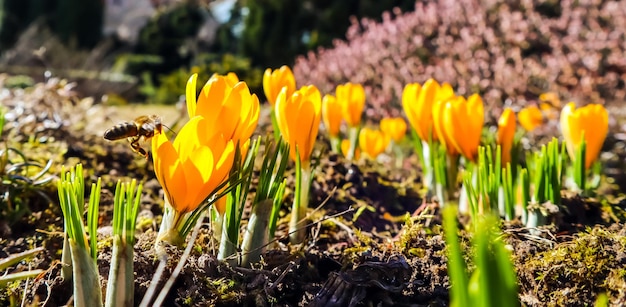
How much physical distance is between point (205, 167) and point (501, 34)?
534 cm

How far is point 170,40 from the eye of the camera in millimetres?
11625

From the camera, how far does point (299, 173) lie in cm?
127

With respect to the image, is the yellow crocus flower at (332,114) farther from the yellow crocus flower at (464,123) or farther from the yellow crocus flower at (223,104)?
the yellow crocus flower at (223,104)

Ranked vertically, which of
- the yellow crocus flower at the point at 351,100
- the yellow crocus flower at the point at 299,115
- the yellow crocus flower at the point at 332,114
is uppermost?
the yellow crocus flower at the point at 351,100

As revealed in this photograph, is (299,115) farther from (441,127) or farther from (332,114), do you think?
(332,114)

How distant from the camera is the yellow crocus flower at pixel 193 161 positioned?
3.12ft

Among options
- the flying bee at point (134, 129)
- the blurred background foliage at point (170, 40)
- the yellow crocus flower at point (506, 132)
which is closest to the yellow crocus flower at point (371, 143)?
the yellow crocus flower at point (506, 132)

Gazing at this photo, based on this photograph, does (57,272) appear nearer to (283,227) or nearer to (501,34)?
(283,227)

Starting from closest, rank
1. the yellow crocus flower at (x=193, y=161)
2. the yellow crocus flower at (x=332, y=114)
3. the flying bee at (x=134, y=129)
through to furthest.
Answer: the yellow crocus flower at (x=193, y=161) < the flying bee at (x=134, y=129) < the yellow crocus flower at (x=332, y=114)

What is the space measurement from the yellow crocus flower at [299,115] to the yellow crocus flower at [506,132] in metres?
0.67

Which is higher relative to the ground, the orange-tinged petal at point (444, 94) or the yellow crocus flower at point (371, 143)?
the yellow crocus flower at point (371, 143)

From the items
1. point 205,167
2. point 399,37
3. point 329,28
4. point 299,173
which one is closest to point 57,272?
point 205,167

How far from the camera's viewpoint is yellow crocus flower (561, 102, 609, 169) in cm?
157

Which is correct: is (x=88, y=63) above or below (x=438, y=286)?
above
